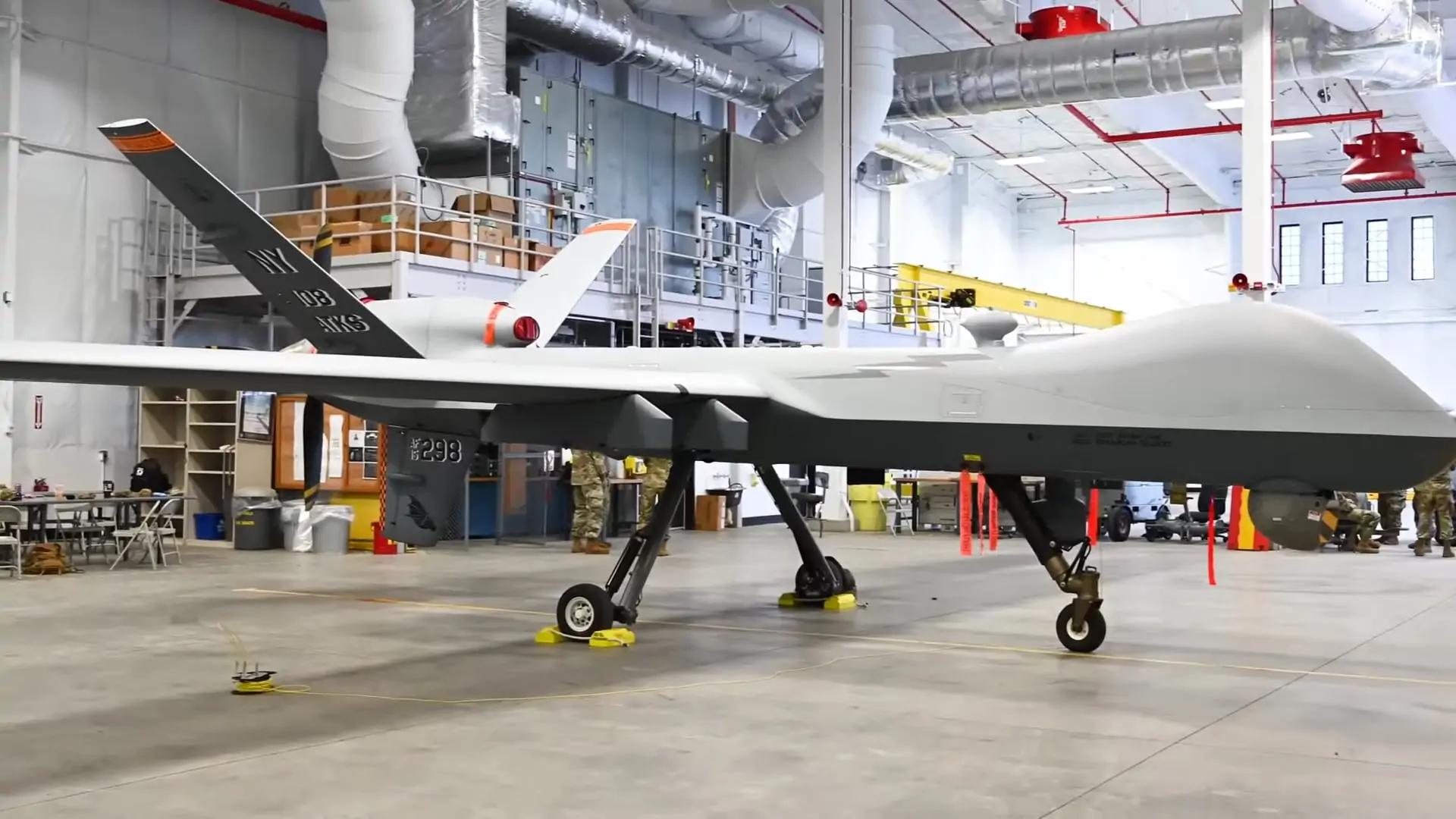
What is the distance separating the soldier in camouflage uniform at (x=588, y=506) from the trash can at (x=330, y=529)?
115 inches

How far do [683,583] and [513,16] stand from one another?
10.2 metres

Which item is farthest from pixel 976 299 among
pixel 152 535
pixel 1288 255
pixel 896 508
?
pixel 1288 255

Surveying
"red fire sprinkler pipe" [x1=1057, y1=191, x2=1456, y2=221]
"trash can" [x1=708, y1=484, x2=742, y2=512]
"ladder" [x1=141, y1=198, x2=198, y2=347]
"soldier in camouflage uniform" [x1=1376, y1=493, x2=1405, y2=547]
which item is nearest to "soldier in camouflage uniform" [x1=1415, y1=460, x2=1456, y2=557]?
"soldier in camouflage uniform" [x1=1376, y1=493, x2=1405, y2=547]

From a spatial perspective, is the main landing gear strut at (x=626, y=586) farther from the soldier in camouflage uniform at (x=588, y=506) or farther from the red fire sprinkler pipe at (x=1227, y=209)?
the red fire sprinkler pipe at (x=1227, y=209)

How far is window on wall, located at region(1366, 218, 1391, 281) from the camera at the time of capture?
34062mm

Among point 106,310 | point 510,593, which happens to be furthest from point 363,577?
point 106,310

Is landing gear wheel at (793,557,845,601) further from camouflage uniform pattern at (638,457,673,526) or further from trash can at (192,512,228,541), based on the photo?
trash can at (192,512,228,541)

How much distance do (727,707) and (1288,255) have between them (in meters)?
33.3

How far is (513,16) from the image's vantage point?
19.0 metres

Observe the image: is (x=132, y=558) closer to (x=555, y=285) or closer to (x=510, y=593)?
(x=510, y=593)

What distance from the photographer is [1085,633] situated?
840 cm

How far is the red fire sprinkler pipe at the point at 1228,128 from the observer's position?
990 inches

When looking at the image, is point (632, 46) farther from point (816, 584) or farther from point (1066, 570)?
point (1066, 570)

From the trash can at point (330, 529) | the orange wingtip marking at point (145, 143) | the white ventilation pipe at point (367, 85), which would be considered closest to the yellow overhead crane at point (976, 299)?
the white ventilation pipe at point (367, 85)
